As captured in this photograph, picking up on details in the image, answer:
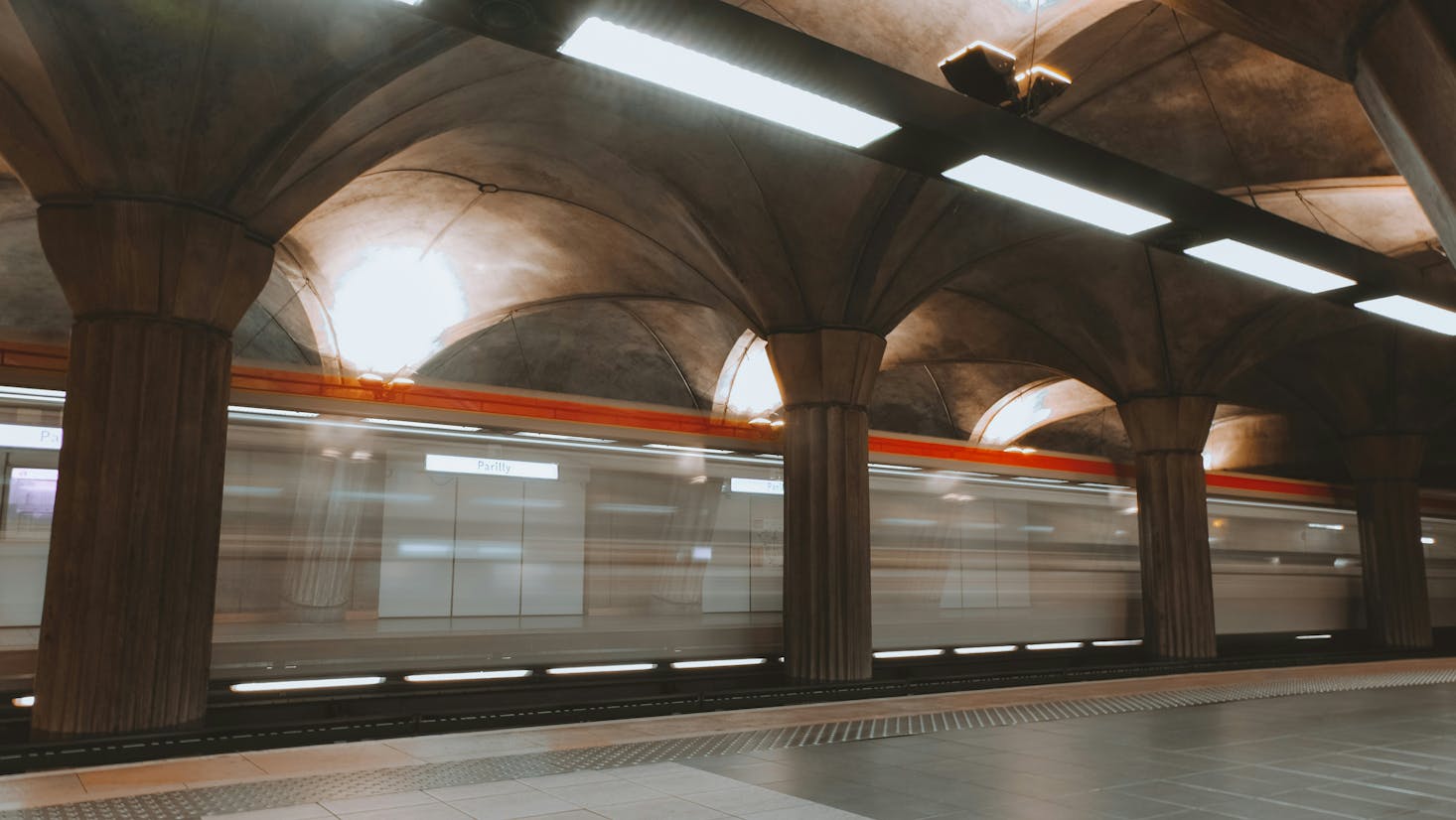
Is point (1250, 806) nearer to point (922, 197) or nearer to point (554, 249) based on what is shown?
point (922, 197)

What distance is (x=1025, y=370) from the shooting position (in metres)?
20.5

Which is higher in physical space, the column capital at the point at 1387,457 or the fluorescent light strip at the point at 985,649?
the column capital at the point at 1387,457

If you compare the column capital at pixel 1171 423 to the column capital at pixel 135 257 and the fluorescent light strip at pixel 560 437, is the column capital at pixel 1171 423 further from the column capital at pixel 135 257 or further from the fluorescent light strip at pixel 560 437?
the column capital at pixel 135 257

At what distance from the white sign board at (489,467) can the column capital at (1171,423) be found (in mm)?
9715

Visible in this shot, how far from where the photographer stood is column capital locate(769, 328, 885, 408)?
11305mm

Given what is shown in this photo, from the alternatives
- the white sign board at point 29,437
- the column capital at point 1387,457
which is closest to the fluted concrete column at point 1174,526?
the column capital at point 1387,457

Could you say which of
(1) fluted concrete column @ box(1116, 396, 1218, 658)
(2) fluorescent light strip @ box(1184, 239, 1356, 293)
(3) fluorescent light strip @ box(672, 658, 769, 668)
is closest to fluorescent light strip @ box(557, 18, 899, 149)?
(2) fluorescent light strip @ box(1184, 239, 1356, 293)

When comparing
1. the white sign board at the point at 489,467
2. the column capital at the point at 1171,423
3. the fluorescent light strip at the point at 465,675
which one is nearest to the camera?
the fluorescent light strip at the point at 465,675

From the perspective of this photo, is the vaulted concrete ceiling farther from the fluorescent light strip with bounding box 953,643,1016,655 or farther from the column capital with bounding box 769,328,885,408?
the fluorescent light strip with bounding box 953,643,1016,655

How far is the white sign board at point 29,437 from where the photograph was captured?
8.06m

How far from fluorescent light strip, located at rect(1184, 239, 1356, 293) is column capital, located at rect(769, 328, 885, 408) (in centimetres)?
563

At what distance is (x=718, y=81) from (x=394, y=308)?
12.1 meters

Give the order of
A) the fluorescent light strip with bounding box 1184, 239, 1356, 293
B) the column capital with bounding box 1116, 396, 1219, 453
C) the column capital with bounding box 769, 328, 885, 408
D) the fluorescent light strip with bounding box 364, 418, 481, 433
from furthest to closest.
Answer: the column capital with bounding box 1116, 396, 1219, 453
the column capital with bounding box 769, 328, 885, 408
the fluorescent light strip with bounding box 364, 418, 481, 433
the fluorescent light strip with bounding box 1184, 239, 1356, 293

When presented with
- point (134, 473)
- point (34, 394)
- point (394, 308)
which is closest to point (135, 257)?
point (134, 473)
